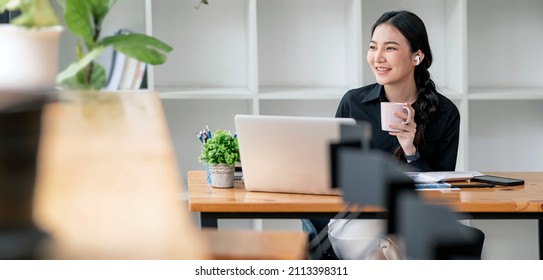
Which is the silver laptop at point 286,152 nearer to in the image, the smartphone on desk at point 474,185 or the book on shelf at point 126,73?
the smartphone on desk at point 474,185

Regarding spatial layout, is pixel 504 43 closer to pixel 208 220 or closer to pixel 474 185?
pixel 474 185

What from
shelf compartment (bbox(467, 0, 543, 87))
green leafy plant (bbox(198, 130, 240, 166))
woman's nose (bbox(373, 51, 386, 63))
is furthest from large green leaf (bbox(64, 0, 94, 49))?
shelf compartment (bbox(467, 0, 543, 87))

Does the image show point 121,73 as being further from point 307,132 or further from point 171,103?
point 307,132

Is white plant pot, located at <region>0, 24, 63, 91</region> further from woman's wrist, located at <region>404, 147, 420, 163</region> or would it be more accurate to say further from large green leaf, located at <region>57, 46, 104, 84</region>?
woman's wrist, located at <region>404, 147, 420, 163</region>

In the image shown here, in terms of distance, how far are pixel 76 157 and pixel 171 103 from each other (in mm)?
2513

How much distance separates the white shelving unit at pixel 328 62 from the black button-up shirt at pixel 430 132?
396 millimetres

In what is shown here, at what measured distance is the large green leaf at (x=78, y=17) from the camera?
1186mm

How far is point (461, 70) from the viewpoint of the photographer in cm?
321

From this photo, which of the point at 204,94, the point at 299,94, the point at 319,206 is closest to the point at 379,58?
the point at 299,94
